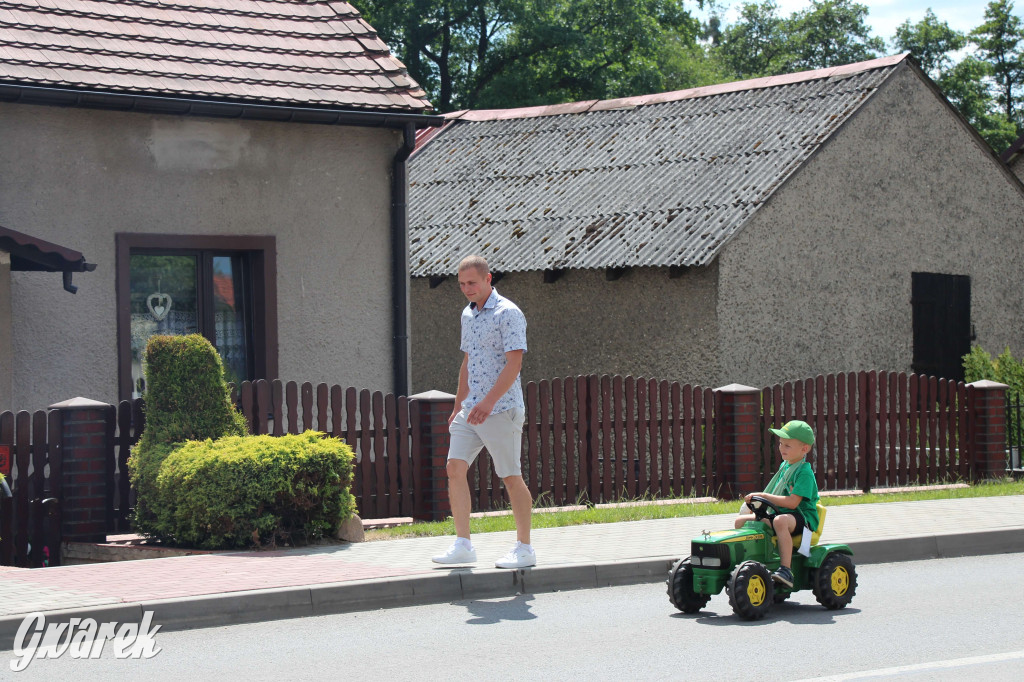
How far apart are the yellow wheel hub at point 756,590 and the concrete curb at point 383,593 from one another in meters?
1.48

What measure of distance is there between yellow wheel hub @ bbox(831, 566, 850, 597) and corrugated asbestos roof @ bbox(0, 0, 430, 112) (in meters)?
7.55

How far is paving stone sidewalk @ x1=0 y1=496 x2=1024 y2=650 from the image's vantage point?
7.25 m

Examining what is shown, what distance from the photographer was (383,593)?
780 cm

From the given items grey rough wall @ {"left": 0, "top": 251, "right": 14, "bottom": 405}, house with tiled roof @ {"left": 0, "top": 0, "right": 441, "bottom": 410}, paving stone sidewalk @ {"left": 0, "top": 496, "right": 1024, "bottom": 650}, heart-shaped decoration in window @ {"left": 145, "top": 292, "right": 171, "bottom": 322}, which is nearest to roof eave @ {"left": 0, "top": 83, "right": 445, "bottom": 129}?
house with tiled roof @ {"left": 0, "top": 0, "right": 441, "bottom": 410}

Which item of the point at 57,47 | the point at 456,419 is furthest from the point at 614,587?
the point at 57,47

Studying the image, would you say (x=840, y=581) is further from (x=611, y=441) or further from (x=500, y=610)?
(x=611, y=441)

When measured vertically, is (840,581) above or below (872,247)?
below

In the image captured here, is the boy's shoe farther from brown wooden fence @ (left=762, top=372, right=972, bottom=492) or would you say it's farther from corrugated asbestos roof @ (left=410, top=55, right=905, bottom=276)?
corrugated asbestos roof @ (left=410, top=55, right=905, bottom=276)

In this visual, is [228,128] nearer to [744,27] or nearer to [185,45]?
[185,45]

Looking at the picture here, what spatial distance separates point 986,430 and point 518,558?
878cm

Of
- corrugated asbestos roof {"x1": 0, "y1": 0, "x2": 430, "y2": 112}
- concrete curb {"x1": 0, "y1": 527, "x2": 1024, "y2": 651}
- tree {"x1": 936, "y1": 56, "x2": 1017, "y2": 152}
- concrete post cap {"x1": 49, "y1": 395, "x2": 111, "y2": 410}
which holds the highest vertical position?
tree {"x1": 936, "y1": 56, "x2": 1017, "y2": 152}

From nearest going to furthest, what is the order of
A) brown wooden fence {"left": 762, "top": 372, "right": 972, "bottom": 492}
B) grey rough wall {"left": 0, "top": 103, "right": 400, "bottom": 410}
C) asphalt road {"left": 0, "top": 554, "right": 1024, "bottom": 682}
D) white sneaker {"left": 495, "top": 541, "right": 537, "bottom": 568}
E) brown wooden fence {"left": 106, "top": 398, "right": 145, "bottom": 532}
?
asphalt road {"left": 0, "top": 554, "right": 1024, "bottom": 682}
white sneaker {"left": 495, "top": 541, "right": 537, "bottom": 568}
brown wooden fence {"left": 106, "top": 398, "right": 145, "bottom": 532}
grey rough wall {"left": 0, "top": 103, "right": 400, "bottom": 410}
brown wooden fence {"left": 762, "top": 372, "right": 972, "bottom": 492}

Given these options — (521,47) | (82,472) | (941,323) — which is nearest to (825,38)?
(521,47)

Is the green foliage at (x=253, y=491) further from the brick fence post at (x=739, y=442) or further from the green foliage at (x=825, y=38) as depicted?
the green foliage at (x=825, y=38)
